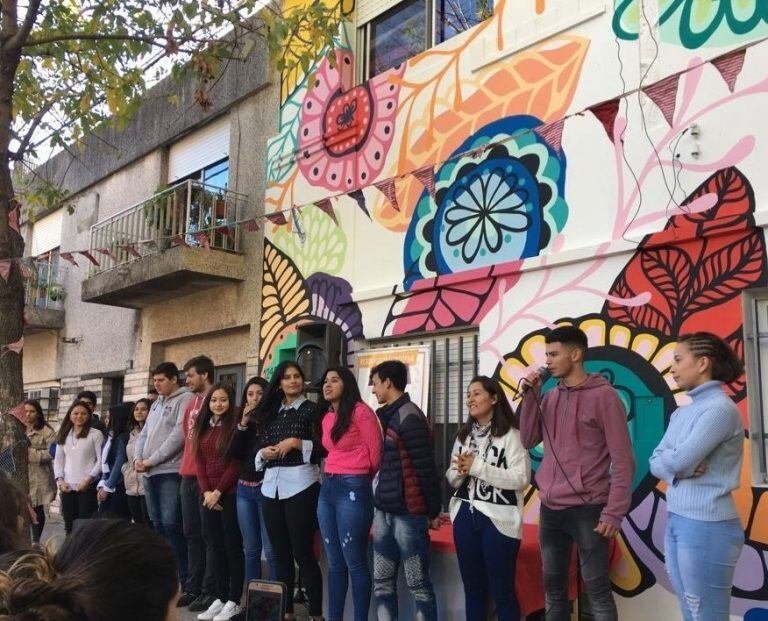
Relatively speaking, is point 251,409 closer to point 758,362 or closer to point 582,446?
point 582,446

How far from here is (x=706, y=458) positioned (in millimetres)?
3766

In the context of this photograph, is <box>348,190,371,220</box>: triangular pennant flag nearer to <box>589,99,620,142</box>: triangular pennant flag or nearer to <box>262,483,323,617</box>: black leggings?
<box>589,99,620,142</box>: triangular pennant flag

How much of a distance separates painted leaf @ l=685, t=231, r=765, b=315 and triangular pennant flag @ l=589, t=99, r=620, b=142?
4.08 ft

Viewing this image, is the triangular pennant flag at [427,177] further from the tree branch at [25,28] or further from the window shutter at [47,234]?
the window shutter at [47,234]

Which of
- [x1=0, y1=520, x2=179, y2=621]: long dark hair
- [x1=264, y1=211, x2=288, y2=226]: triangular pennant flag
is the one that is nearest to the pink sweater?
[x1=0, y1=520, x2=179, y2=621]: long dark hair

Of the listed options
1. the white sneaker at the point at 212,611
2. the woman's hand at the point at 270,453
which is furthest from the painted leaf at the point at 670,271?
the white sneaker at the point at 212,611

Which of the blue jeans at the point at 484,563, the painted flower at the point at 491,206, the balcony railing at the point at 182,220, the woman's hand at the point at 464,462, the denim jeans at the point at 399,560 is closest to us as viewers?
the blue jeans at the point at 484,563

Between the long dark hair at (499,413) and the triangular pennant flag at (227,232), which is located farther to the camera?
the triangular pennant flag at (227,232)

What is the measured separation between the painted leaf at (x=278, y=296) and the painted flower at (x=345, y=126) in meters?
0.97

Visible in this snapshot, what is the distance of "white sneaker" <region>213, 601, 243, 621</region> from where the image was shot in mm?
5684

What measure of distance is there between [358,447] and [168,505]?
225 centimetres

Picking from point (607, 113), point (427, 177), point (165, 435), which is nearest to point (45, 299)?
point (165, 435)

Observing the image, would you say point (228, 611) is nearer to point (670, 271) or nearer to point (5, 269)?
point (5, 269)

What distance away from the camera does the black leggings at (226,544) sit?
5.95 m
